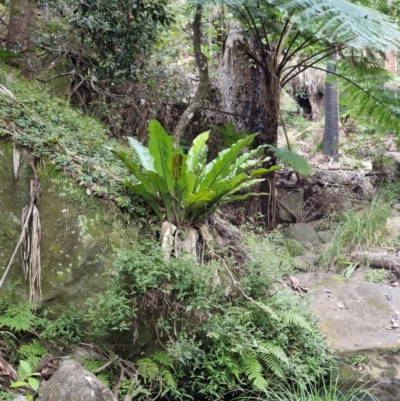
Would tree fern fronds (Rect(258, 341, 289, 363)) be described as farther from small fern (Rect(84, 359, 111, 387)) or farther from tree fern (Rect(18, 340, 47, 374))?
tree fern (Rect(18, 340, 47, 374))

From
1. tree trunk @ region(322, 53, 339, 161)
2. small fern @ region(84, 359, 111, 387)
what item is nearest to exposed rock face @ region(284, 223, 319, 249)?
small fern @ region(84, 359, 111, 387)

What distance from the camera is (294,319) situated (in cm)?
304

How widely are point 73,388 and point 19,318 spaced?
71cm

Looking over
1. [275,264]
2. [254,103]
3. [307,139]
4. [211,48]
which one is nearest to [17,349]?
[275,264]

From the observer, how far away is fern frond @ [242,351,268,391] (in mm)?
2652

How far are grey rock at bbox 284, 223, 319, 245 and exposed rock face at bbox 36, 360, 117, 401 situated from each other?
11.6 feet

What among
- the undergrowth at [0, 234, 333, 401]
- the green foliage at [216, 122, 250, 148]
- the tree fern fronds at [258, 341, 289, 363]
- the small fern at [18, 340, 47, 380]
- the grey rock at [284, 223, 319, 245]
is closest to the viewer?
the small fern at [18, 340, 47, 380]

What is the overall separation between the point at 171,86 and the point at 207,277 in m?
3.34

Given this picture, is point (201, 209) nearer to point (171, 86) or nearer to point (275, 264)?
point (275, 264)

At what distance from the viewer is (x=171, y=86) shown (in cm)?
554

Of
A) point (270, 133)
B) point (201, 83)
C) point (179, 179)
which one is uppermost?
point (201, 83)

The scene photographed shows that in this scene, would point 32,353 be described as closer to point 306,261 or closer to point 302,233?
point 306,261

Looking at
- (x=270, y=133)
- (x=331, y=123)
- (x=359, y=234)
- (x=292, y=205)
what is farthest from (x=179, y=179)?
(x=331, y=123)

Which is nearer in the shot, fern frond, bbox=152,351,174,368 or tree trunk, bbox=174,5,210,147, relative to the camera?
fern frond, bbox=152,351,174,368
